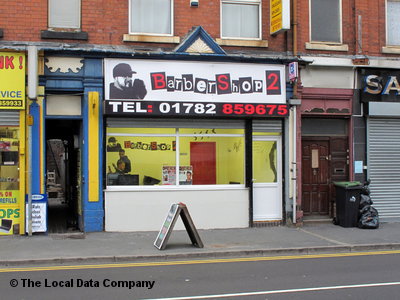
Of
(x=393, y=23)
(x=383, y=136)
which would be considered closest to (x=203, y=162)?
(x=383, y=136)

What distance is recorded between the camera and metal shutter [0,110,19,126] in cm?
1122

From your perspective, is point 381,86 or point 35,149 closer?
point 35,149

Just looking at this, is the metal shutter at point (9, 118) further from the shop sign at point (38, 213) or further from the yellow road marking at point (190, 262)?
the yellow road marking at point (190, 262)

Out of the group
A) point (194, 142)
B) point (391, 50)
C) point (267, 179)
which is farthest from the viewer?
point (391, 50)

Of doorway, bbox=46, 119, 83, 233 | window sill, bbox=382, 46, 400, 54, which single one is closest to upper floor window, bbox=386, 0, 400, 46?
window sill, bbox=382, 46, 400, 54

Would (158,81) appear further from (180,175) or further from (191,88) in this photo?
(180,175)

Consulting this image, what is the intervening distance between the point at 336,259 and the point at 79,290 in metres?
5.03

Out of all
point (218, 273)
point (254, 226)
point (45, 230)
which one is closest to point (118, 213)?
point (45, 230)

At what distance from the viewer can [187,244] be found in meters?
10.3

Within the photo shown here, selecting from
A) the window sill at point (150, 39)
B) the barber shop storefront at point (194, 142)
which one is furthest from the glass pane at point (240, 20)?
the window sill at point (150, 39)

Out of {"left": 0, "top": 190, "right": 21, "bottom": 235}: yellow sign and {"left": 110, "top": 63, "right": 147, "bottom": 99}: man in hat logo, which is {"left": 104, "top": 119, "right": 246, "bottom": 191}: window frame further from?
{"left": 0, "top": 190, "right": 21, "bottom": 235}: yellow sign

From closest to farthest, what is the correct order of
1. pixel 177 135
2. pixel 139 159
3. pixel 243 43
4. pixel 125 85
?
pixel 125 85 < pixel 139 159 < pixel 177 135 < pixel 243 43

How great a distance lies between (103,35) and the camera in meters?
12.1

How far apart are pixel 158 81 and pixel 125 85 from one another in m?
0.84
